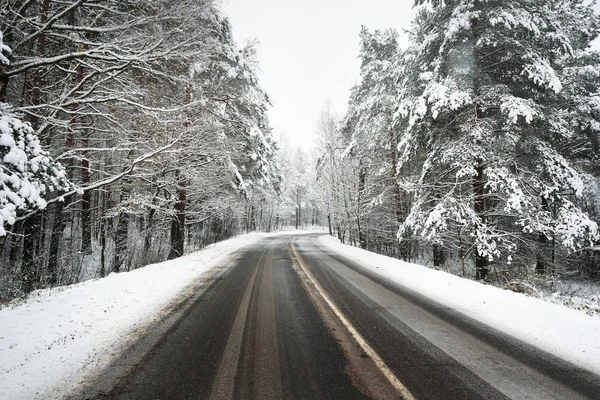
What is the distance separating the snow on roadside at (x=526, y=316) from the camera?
3891 millimetres

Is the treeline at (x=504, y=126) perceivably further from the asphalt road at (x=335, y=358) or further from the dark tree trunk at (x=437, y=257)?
the asphalt road at (x=335, y=358)

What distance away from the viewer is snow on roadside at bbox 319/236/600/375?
389 cm

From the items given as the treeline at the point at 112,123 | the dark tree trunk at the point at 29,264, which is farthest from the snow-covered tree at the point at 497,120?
the dark tree trunk at the point at 29,264

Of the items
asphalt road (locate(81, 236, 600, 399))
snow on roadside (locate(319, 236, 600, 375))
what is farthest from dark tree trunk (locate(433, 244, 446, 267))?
asphalt road (locate(81, 236, 600, 399))

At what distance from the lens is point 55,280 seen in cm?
873

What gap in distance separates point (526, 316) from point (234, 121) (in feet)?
30.2

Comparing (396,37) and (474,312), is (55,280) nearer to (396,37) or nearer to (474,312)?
(474,312)

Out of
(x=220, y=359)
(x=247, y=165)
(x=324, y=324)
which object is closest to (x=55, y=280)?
(x=220, y=359)

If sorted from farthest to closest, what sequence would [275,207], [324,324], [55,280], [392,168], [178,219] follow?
[275,207] < [392,168] < [178,219] < [55,280] < [324,324]

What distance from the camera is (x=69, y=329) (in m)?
4.17

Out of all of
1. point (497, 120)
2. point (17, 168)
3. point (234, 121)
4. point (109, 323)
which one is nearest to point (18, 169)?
point (17, 168)

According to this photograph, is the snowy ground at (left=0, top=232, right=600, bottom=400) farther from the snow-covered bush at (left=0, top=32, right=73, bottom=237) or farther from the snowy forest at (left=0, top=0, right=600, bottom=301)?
the snowy forest at (left=0, top=0, right=600, bottom=301)

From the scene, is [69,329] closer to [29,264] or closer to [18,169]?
[18,169]

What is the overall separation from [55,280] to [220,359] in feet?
28.5
